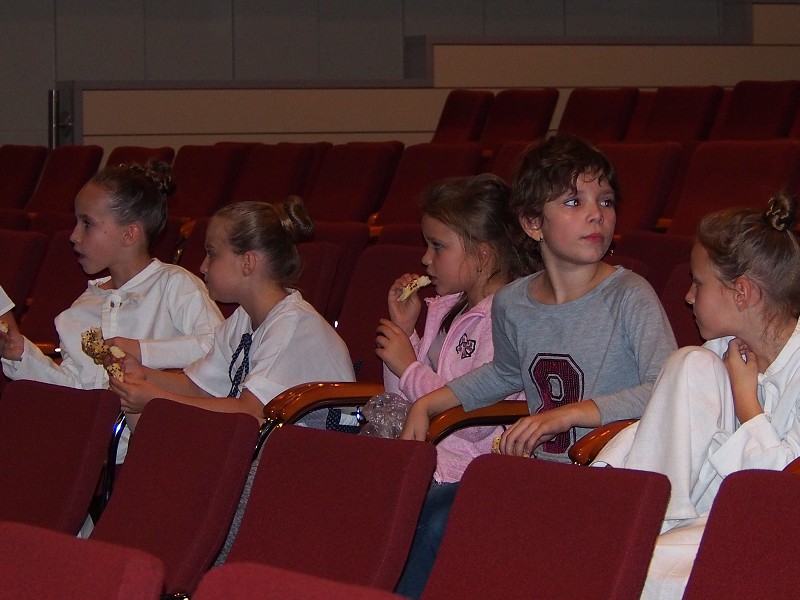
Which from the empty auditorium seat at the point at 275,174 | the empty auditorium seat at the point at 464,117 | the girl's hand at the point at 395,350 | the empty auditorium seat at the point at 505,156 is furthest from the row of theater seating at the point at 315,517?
the empty auditorium seat at the point at 464,117

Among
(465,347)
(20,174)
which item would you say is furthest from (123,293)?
(20,174)

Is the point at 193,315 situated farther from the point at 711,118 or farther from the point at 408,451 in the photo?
the point at 711,118

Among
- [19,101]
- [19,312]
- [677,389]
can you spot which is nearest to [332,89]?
[19,101]

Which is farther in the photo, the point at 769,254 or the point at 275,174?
the point at 275,174

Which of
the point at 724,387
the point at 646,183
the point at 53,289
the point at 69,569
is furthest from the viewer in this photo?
the point at 53,289

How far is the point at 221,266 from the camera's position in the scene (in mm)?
2445

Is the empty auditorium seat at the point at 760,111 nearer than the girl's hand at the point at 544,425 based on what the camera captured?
No

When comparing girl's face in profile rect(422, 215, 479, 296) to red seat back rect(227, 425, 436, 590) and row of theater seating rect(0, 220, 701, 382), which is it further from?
red seat back rect(227, 425, 436, 590)

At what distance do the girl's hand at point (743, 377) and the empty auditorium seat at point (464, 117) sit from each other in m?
4.18

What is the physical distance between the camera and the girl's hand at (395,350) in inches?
89.8

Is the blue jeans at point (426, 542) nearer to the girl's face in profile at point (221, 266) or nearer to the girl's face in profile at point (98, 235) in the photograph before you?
the girl's face in profile at point (221, 266)

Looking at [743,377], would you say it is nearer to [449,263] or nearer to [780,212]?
[780,212]

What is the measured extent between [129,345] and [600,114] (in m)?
3.46

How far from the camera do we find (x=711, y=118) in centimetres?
509
